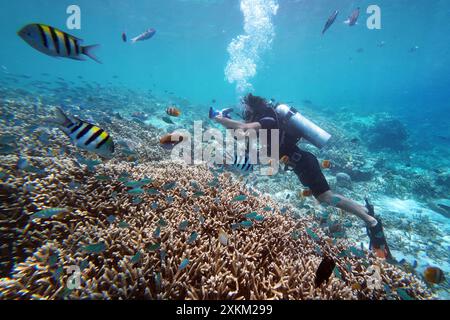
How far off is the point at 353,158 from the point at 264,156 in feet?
35.8

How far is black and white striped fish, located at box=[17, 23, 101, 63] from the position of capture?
2449mm

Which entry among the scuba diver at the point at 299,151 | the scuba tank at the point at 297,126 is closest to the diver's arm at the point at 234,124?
the scuba diver at the point at 299,151

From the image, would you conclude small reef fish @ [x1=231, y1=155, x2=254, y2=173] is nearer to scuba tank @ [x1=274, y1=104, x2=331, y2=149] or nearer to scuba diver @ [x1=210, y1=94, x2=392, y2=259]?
scuba diver @ [x1=210, y1=94, x2=392, y2=259]

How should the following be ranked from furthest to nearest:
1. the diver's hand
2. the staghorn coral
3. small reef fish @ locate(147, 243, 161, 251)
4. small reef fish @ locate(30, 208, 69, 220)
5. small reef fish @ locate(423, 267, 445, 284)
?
the diver's hand, small reef fish @ locate(423, 267, 445, 284), small reef fish @ locate(30, 208, 69, 220), small reef fish @ locate(147, 243, 161, 251), the staghorn coral

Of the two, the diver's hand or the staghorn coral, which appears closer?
the staghorn coral

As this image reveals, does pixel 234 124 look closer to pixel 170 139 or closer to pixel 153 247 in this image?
pixel 170 139

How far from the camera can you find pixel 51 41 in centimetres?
251

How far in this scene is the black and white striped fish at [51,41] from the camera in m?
2.45

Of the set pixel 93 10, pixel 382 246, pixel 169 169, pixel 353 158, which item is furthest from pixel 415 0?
pixel 93 10

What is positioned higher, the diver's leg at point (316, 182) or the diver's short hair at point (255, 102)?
the diver's short hair at point (255, 102)

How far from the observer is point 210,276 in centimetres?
295

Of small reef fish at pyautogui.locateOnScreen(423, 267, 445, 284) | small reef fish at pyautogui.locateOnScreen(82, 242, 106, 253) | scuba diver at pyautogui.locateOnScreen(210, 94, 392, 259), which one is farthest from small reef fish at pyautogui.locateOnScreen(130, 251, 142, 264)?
small reef fish at pyautogui.locateOnScreen(423, 267, 445, 284)

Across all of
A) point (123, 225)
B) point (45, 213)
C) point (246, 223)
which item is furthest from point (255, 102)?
point (45, 213)

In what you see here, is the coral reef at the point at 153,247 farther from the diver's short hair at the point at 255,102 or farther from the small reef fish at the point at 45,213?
the diver's short hair at the point at 255,102
